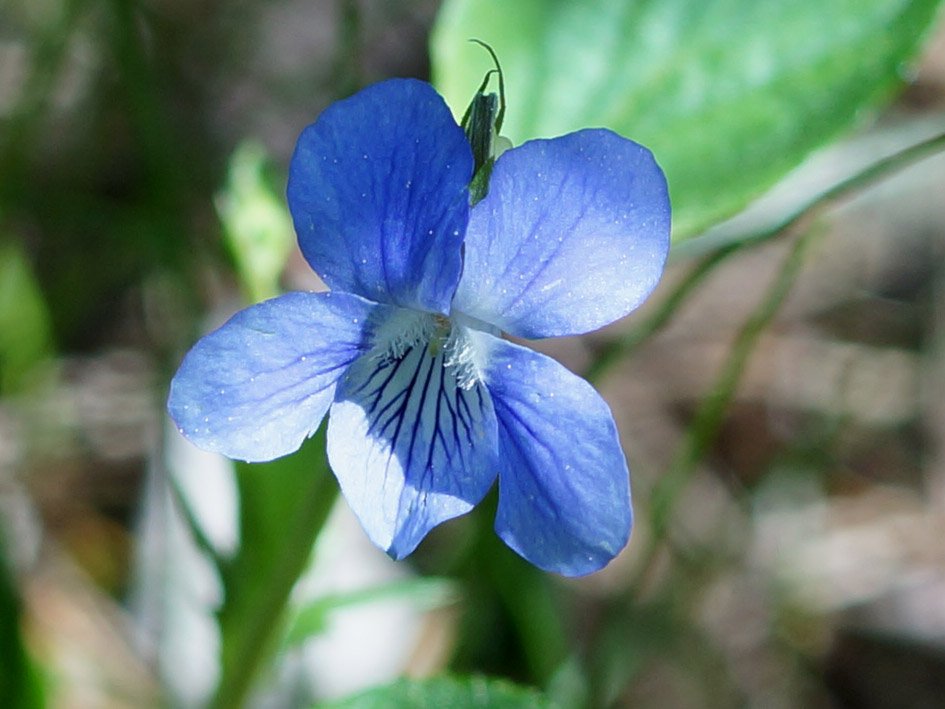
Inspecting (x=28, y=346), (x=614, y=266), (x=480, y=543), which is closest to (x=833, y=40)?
(x=614, y=266)

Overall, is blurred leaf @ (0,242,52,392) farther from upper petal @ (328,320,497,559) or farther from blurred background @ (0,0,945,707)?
upper petal @ (328,320,497,559)

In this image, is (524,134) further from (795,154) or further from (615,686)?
(615,686)

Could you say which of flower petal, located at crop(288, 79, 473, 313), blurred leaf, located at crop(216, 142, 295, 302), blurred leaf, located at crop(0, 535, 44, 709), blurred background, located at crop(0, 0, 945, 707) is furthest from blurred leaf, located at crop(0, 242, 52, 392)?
flower petal, located at crop(288, 79, 473, 313)

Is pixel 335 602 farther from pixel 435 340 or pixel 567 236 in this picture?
pixel 567 236

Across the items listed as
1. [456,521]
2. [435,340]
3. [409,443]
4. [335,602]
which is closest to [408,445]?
[409,443]

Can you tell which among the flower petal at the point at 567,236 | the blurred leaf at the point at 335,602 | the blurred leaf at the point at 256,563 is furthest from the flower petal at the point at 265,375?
the blurred leaf at the point at 335,602

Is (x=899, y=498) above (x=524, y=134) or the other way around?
the other way around
